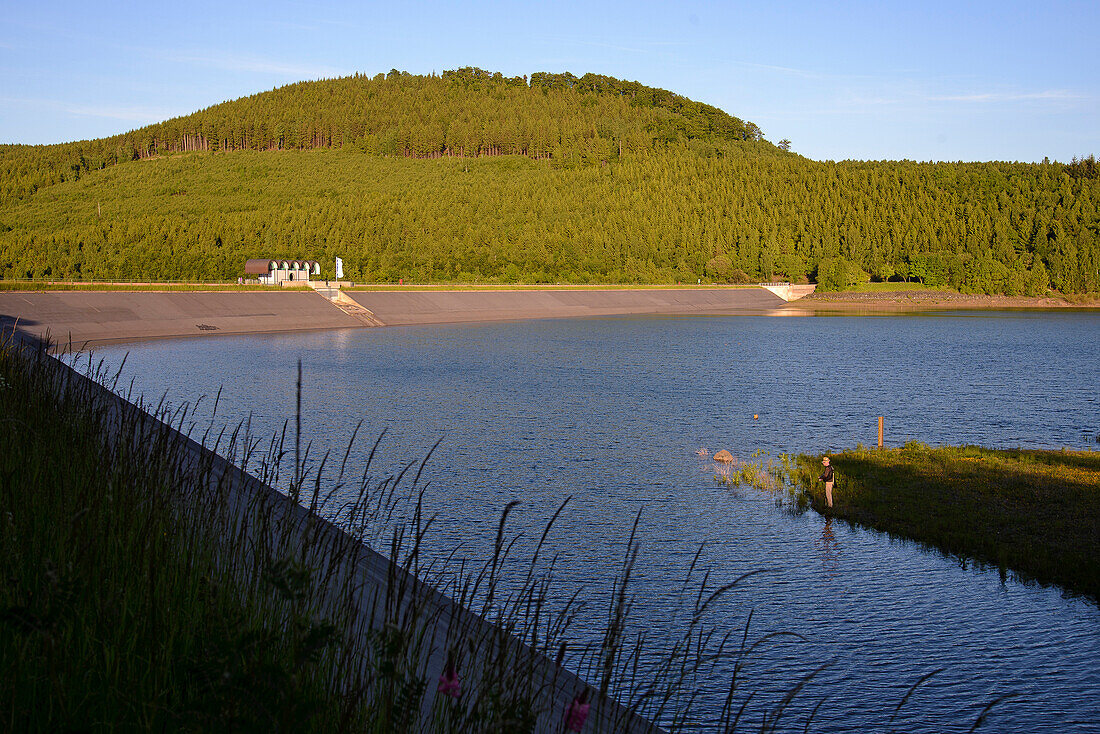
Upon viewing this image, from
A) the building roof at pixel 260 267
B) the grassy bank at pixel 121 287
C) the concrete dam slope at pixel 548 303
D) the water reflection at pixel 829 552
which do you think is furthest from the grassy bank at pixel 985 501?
the building roof at pixel 260 267

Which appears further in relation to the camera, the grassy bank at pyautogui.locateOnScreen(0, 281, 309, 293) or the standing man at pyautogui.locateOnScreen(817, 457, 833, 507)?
the grassy bank at pyautogui.locateOnScreen(0, 281, 309, 293)

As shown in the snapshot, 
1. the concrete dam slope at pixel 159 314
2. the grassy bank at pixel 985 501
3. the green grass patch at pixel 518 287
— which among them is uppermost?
the green grass patch at pixel 518 287

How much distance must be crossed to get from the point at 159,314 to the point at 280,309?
13.6m

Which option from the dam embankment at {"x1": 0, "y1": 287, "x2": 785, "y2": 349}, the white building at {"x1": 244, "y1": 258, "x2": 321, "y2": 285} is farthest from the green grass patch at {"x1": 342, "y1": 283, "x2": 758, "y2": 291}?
the white building at {"x1": 244, "y1": 258, "x2": 321, "y2": 285}

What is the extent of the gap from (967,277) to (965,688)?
175 meters

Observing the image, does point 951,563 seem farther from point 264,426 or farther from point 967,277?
point 967,277

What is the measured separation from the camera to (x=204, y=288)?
281 ft

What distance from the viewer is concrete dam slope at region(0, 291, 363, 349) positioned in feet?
205

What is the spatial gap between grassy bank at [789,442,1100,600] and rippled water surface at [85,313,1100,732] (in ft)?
2.44

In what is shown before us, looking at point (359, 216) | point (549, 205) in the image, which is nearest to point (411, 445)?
point (359, 216)

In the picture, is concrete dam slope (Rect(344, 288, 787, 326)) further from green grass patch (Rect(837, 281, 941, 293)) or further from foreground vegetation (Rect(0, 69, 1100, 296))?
green grass patch (Rect(837, 281, 941, 293))

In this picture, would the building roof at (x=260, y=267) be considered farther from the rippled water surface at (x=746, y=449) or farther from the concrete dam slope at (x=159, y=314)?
the rippled water surface at (x=746, y=449)

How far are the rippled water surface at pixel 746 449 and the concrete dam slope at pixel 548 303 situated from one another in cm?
2360

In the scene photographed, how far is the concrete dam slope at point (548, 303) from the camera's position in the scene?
9425 centimetres
